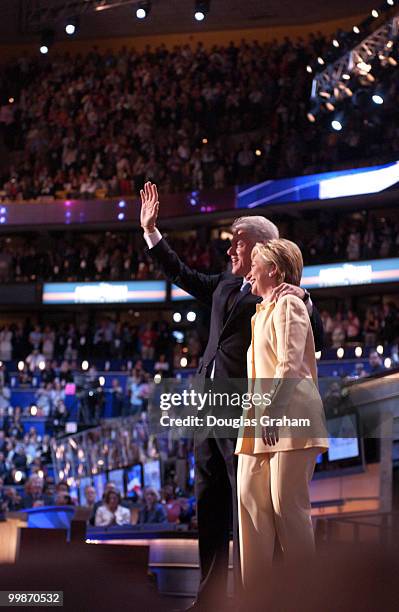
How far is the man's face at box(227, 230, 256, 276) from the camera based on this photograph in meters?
3.58

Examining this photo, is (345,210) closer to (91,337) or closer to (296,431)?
(91,337)

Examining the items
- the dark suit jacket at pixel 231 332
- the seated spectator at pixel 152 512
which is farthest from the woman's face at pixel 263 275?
the seated spectator at pixel 152 512

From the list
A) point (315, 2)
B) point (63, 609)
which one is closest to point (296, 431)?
point (63, 609)

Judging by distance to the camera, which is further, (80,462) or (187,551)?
(80,462)

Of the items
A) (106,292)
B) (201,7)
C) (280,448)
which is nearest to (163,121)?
(106,292)

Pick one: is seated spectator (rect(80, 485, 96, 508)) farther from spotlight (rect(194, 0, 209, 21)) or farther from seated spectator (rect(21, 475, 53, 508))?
spotlight (rect(194, 0, 209, 21))

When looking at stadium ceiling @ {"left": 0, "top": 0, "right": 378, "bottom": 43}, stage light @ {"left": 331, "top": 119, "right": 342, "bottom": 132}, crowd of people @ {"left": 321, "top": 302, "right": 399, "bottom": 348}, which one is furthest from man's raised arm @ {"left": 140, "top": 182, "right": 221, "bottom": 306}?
stadium ceiling @ {"left": 0, "top": 0, "right": 378, "bottom": 43}

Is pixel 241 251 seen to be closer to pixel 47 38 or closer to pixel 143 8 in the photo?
pixel 143 8

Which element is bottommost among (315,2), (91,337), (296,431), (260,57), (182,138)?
(296,431)

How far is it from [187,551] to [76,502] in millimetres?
6485

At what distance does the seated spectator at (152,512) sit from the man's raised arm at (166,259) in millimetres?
5733

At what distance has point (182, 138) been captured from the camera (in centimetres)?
2017

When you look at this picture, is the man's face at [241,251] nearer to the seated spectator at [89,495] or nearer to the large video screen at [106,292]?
the seated spectator at [89,495]

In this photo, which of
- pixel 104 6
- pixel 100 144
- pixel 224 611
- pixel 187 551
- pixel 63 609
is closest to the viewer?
pixel 63 609
